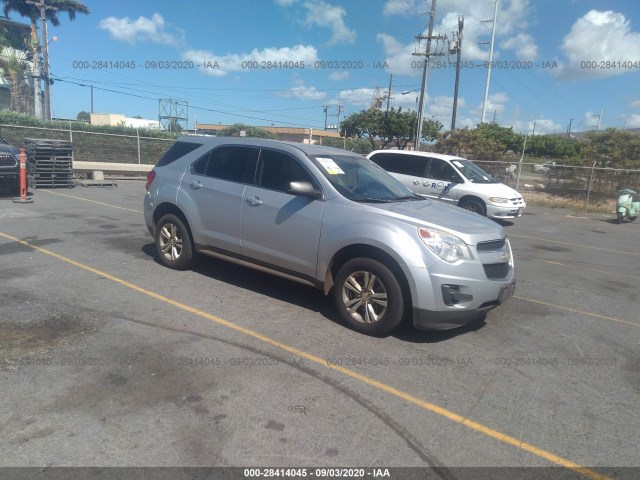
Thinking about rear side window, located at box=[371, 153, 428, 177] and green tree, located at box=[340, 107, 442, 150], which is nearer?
rear side window, located at box=[371, 153, 428, 177]

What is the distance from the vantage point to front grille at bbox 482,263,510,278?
176 inches

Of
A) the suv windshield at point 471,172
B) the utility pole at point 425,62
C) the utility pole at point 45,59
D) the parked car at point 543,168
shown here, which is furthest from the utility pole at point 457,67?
the utility pole at point 45,59

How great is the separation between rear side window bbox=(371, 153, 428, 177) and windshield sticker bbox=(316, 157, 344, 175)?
8.33m

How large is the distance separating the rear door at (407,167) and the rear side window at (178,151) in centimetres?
784

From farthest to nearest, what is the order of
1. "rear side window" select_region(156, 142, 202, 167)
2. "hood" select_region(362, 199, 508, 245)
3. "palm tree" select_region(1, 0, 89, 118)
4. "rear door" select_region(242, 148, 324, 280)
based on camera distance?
"palm tree" select_region(1, 0, 89, 118) < "rear side window" select_region(156, 142, 202, 167) < "rear door" select_region(242, 148, 324, 280) < "hood" select_region(362, 199, 508, 245)

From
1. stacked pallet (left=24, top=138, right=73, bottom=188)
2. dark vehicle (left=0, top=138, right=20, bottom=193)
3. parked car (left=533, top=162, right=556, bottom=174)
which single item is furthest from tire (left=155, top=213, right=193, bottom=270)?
parked car (left=533, top=162, right=556, bottom=174)

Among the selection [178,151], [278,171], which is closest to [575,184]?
[278,171]

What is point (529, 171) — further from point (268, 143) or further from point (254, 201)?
point (254, 201)

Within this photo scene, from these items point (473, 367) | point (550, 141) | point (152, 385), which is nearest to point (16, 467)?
point (152, 385)

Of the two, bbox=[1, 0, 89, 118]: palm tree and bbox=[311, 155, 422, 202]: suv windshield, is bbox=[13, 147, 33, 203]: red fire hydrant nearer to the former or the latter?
bbox=[311, 155, 422, 202]: suv windshield

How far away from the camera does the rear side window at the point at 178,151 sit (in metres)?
6.35

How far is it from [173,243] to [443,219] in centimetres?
360

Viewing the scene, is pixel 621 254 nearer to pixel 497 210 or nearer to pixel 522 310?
pixel 497 210

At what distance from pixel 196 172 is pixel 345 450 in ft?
14.1
